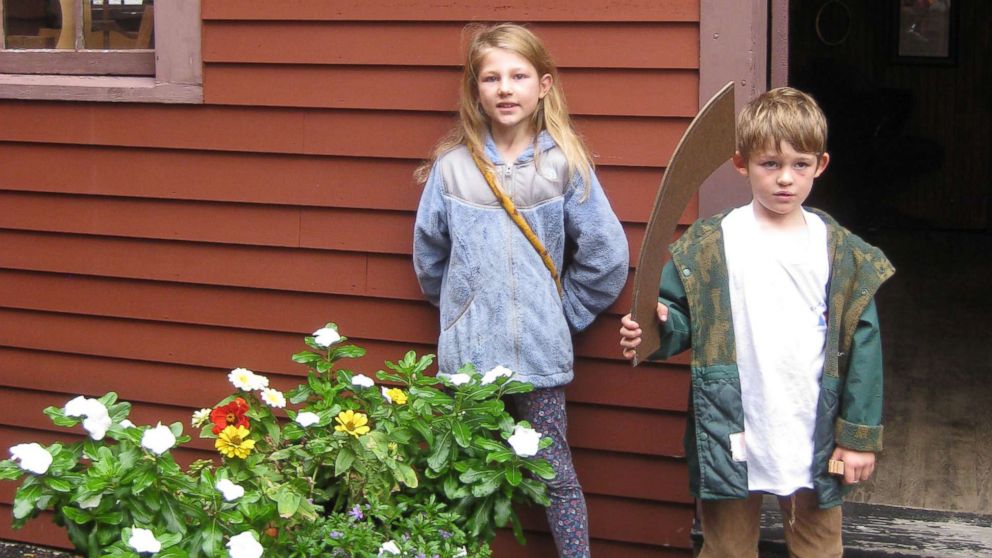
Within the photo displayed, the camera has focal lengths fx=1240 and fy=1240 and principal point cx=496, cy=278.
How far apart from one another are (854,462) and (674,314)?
54 cm

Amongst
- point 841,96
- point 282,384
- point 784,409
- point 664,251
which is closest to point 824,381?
point 784,409

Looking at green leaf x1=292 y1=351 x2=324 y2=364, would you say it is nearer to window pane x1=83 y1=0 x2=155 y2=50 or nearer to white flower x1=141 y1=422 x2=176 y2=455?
white flower x1=141 y1=422 x2=176 y2=455

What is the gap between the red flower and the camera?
3.11 m

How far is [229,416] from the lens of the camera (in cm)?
314

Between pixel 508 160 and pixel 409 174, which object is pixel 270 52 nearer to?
pixel 409 174

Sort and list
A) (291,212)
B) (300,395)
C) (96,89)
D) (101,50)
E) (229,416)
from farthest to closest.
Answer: (101,50) < (96,89) < (291,212) < (300,395) < (229,416)

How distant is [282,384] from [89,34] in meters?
1.39

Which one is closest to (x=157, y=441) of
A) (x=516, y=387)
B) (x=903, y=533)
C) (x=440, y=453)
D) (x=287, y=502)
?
(x=287, y=502)

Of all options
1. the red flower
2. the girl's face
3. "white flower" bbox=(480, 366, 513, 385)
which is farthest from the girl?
the red flower

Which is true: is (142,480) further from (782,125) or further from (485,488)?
(782,125)

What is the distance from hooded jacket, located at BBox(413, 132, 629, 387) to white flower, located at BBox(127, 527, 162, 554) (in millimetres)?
1041

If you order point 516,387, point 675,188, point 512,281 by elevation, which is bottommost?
point 516,387

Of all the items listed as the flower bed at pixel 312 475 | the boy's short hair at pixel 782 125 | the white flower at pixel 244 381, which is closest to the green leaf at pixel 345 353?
the flower bed at pixel 312 475

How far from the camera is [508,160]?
343 centimetres
